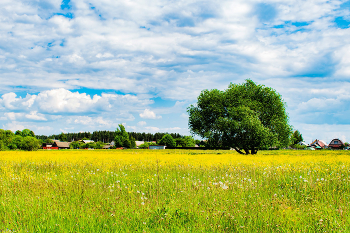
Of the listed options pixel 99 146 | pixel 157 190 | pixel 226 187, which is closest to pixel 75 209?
pixel 157 190

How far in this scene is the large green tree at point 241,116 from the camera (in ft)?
119

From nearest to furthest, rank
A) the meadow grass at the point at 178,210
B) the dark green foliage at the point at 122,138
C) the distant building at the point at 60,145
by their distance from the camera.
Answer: the meadow grass at the point at 178,210 → the dark green foliage at the point at 122,138 → the distant building at the point at 60,145

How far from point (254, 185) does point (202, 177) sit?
2322 mm

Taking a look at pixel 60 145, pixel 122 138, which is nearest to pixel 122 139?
pixel 122 138

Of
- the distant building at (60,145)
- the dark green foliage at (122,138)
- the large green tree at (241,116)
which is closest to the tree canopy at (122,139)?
the dark green foliage at (122,138)

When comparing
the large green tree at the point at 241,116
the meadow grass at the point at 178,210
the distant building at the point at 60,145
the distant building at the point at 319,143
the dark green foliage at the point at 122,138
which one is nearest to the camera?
the meadow grass at the point at 178,210

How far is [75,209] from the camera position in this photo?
5.96m

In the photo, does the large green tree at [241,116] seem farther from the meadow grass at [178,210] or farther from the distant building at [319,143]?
the distant building at [319,143]

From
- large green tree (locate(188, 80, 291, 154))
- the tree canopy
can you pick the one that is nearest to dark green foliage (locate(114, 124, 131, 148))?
the tree canopy

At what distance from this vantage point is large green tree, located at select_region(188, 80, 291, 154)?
36.3 m

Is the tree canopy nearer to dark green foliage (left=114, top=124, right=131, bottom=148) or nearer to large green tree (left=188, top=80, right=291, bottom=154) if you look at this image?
dark green foliage (left=114, top=124, right=131, bottom=148)

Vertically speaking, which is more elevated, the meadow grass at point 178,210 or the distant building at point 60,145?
the meadow grass at point 178,210

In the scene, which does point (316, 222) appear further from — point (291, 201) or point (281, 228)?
point (291, 201)

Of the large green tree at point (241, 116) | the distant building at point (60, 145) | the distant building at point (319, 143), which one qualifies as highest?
the large green tree at point (241, 116)
